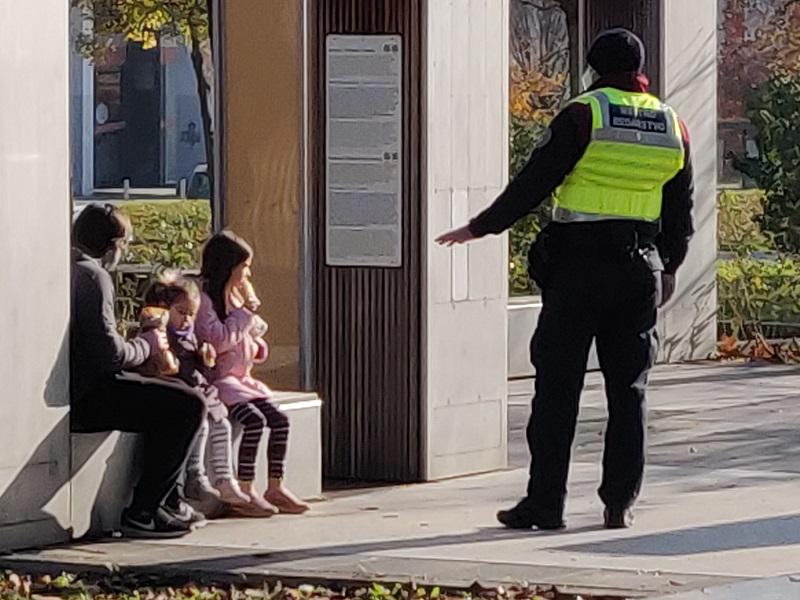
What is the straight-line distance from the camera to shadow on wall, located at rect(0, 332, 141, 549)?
8328mm

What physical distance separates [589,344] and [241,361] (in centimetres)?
158

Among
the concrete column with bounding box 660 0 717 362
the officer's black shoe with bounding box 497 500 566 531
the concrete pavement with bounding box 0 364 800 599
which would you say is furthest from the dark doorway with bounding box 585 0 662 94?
the officer's black shoe with bounding box 497 500 566 531

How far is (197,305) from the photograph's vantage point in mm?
9234

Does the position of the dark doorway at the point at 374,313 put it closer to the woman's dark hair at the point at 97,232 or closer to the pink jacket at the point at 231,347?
the pink jacket at the point at 231,347

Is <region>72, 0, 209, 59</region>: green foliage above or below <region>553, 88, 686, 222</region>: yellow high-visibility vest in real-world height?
above

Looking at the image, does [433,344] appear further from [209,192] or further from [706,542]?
[706,542]

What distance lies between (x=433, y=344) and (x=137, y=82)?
1.91 metres

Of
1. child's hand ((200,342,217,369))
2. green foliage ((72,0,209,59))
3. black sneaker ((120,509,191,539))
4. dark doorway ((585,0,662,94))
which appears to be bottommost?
black sneaker ((120,509,191,539))

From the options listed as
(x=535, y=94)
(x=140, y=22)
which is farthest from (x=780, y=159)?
(x=140, y=22)

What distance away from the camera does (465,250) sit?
10781mm

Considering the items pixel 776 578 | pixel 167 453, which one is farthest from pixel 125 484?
pixel 776 578

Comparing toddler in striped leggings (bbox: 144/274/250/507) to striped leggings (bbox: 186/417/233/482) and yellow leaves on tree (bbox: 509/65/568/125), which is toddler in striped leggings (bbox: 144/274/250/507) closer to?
striped leggings (bbox: 186/417/233/482)

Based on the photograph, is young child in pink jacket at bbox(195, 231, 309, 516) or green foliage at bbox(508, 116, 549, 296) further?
green foliage at bbox(508, 116, 549, 296)

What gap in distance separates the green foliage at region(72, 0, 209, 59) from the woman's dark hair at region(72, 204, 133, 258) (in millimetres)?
957
